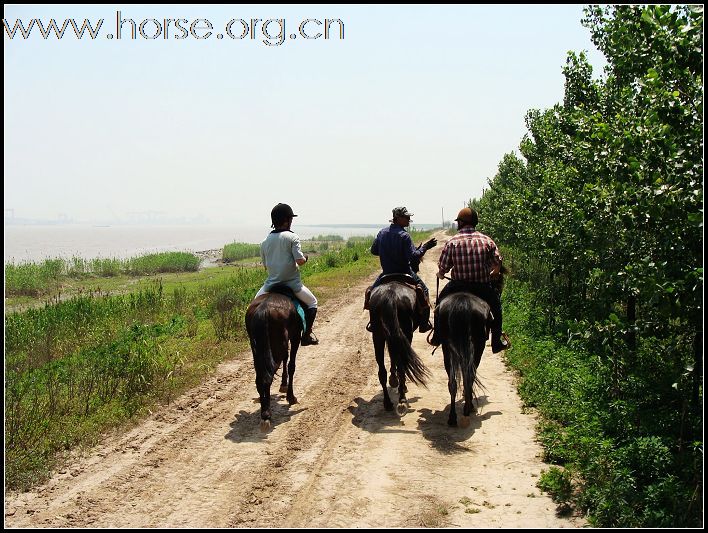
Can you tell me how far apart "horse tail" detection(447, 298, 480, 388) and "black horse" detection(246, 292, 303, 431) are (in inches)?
91.5

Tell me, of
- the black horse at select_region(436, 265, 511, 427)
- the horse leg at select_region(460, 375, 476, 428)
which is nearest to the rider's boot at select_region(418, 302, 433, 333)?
the black horse at select_region(436, 265, 511, 427)

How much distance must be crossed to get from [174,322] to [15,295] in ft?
59.2

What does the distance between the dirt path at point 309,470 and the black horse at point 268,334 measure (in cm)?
56

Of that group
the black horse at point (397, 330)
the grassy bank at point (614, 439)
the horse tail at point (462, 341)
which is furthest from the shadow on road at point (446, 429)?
the grassy bank at point (614, 439)

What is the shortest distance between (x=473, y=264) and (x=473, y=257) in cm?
10

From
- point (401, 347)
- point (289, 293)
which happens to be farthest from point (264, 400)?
point (401, 347)

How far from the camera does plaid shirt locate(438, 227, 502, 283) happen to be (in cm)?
739

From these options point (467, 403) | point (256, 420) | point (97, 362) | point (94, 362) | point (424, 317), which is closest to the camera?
point (467, 403)

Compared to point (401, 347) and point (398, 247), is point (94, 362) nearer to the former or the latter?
point (401, 347)

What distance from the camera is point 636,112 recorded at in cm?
695

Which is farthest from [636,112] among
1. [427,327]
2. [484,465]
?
[484,465]

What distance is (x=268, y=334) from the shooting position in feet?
23.1

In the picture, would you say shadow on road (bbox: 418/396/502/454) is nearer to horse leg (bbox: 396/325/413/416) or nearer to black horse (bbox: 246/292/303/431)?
horse leg (bbox: 396/325/413/416)

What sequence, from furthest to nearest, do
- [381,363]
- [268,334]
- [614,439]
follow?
[381,363]
[268,334]
[614,439]
